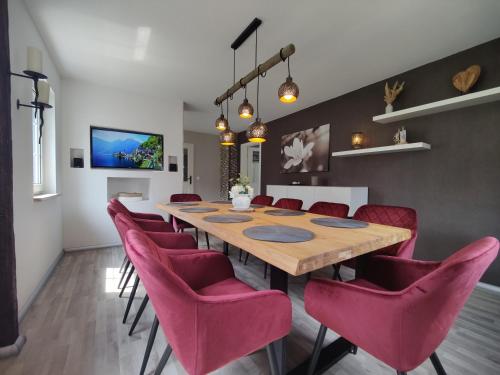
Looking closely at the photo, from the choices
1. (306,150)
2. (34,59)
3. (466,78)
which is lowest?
(306,150)

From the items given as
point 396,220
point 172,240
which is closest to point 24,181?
point 172,240

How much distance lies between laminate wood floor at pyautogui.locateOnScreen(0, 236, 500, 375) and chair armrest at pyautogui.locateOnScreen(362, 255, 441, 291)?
1.51ft

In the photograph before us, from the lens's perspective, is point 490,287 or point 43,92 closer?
point 43,92

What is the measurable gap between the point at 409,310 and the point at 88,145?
3.98 m

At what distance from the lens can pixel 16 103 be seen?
5.13 feet

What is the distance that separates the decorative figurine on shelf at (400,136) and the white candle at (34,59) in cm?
353

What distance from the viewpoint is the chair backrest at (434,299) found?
2.27ft

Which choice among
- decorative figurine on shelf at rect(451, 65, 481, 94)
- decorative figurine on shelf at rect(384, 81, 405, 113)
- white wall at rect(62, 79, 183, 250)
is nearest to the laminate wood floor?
white wall at rect(62, 79, 183, 250)

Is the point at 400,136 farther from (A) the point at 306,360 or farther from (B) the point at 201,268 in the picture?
(B) the point at 201,268

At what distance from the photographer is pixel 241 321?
0.77 meters

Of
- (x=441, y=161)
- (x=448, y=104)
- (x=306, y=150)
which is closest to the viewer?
(x=448, y=104)

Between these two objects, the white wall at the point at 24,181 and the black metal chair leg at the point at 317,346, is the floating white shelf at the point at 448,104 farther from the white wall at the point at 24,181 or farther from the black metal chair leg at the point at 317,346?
the white wall at the point at 24,181

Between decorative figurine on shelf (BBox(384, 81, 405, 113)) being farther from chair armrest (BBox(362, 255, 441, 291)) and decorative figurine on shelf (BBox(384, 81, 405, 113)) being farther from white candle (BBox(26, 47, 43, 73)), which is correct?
white candle (BBox(26, 47, 43, 73))

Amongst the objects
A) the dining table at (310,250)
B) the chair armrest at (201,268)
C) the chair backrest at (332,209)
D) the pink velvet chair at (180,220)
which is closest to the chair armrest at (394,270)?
the dining table at (310,250)
